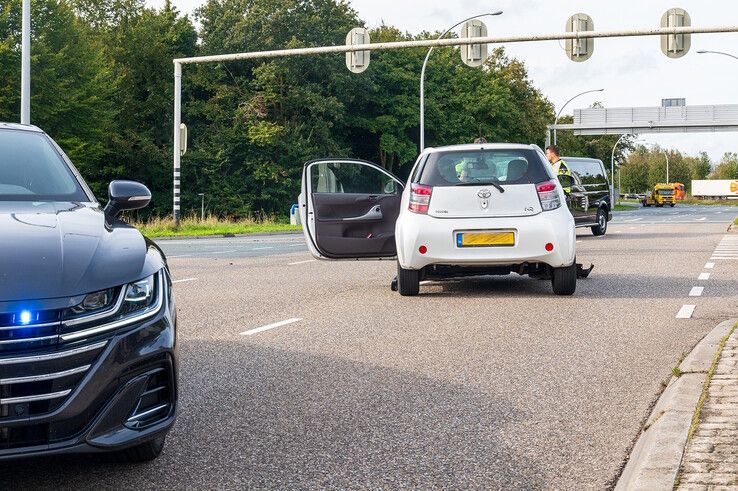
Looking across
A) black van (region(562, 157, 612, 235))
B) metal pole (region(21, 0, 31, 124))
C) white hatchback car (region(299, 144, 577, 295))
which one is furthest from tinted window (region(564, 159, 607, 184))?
white hatchback car (region(299, 144, 577, 295))

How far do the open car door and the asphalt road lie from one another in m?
0.55

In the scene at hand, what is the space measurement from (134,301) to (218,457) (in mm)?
950

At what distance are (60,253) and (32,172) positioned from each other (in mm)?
1405

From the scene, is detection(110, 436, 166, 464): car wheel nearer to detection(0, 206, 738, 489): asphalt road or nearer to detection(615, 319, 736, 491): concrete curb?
detection(0, 206, 738, 489): asphalt road

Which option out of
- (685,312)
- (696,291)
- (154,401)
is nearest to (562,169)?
(696,291)

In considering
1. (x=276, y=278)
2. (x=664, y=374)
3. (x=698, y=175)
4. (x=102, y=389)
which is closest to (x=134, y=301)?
(x=102, y=389)

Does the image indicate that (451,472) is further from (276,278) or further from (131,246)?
(276,278)

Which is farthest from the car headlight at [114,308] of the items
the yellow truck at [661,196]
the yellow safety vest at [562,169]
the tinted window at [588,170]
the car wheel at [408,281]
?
the yellow truck at [661,196]

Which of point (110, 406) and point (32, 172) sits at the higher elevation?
point (32, 172)

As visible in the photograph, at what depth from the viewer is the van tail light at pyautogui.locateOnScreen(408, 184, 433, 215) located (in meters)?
10.6

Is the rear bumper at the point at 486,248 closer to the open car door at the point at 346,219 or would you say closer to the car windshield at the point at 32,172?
the open car door at the point at 346,219

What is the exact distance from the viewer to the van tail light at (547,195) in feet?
34.7

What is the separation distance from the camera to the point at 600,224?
26.4 meters

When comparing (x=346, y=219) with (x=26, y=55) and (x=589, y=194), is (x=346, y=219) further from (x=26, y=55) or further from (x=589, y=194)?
(x=26, y=55)
